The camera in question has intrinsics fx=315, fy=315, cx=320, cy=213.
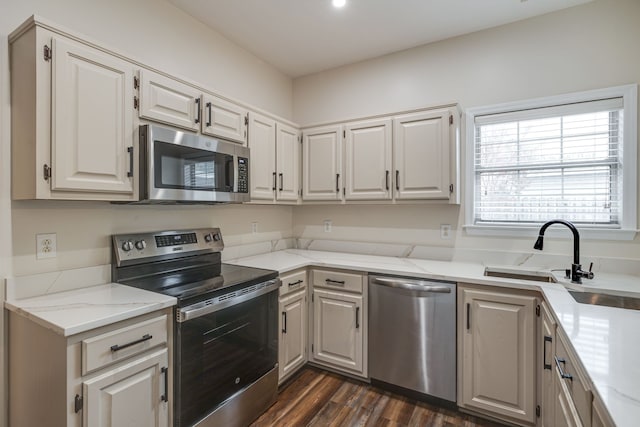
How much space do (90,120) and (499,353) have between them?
2.65 meters

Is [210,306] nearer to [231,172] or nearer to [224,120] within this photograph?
[231,172]

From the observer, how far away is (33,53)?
1403mm

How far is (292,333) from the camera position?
244 cm

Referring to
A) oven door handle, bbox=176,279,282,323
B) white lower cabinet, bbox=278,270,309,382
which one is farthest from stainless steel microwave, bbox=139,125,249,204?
white lower cabinet, bbox=278,270,309,382

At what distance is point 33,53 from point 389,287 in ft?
7.71

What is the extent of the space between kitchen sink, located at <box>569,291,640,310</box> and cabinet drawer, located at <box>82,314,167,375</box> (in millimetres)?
2140

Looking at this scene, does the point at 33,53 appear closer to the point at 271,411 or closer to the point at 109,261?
the point at 109,261

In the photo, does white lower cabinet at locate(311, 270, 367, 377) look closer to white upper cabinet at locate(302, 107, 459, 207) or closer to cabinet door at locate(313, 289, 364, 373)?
cabinet door at locate(313, 289, 364, 373)

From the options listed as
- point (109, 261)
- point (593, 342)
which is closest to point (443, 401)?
point (593, 342)

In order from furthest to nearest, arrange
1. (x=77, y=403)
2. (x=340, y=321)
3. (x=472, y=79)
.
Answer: (x=472, y=79)
(x=340, y=321)
(x=77, y=403)

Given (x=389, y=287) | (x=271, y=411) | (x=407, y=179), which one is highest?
(x=407, y=179)

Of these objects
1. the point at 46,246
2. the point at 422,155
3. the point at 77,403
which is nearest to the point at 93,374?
the point at 77,403

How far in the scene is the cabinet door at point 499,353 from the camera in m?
1.89

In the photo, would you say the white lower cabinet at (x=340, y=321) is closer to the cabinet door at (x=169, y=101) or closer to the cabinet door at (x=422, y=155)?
the cabinet door at (x=422, y=155)
